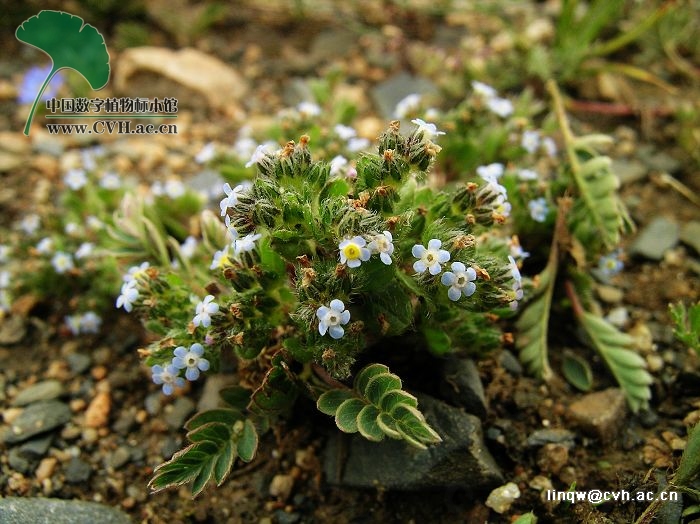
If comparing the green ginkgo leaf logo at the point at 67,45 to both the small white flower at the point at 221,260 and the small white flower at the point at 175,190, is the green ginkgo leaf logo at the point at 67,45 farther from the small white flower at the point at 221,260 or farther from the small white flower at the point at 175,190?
the small white flower at the point at 221,260

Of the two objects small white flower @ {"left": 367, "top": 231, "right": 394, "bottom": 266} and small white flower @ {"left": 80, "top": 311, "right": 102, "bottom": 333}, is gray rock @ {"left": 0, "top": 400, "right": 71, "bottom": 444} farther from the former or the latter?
small white flower @ {"left": 367, "top": 231, "right": 394, "bottom": 266}

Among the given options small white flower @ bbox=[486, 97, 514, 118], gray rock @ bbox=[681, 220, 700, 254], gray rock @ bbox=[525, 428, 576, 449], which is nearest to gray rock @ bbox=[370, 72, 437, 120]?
small white flower @ bbox=[486, 97, 514, 118]

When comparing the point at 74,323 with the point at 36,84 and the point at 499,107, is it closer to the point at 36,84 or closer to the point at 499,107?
the point at 36,84

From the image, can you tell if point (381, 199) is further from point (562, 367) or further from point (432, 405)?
point (562, 367)

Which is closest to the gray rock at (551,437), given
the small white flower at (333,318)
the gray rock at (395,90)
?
the small white flower at (333,318)

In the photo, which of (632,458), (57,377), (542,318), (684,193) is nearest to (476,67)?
(684,193)
